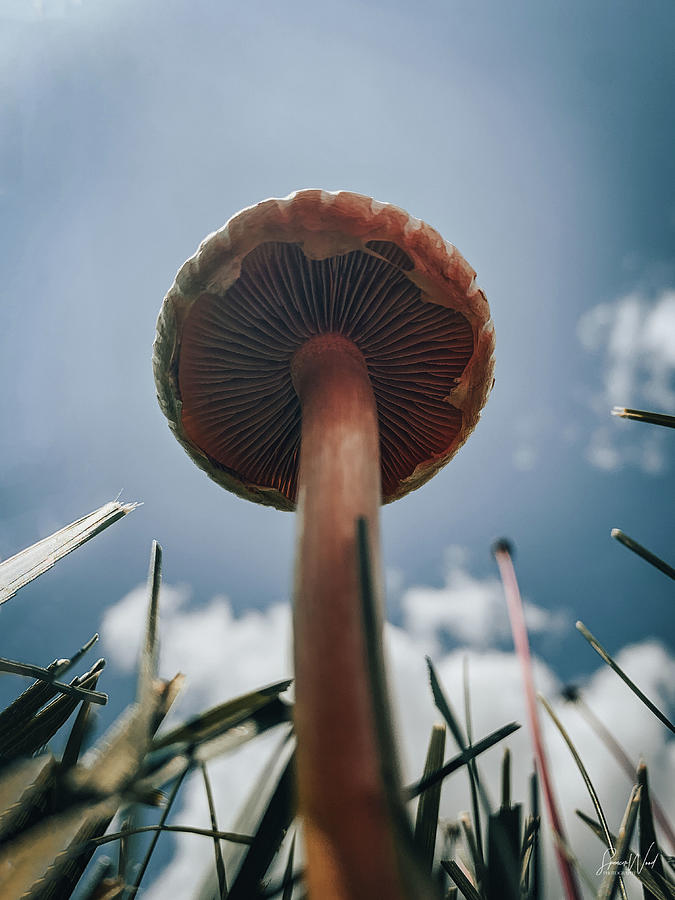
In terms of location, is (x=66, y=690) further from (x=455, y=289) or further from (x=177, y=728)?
(x=455, y=289)

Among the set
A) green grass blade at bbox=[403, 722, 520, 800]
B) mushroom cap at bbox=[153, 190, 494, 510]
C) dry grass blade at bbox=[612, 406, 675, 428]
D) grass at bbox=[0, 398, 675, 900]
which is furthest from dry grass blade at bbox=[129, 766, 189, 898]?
mushroom cap at bbox=[153, 190, 494, 510]

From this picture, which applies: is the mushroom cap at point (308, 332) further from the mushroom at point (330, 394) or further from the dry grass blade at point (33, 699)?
the dry grass blade at point (33, 699)

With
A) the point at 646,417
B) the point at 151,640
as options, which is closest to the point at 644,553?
the point at 646,417

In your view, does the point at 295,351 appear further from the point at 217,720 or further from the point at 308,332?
the point at 217,720

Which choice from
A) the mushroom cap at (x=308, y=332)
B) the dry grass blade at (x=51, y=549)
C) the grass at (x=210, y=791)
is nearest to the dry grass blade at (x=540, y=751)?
the grass at (x=210, y=791)

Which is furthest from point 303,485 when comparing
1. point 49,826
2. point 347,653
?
point 49,826
